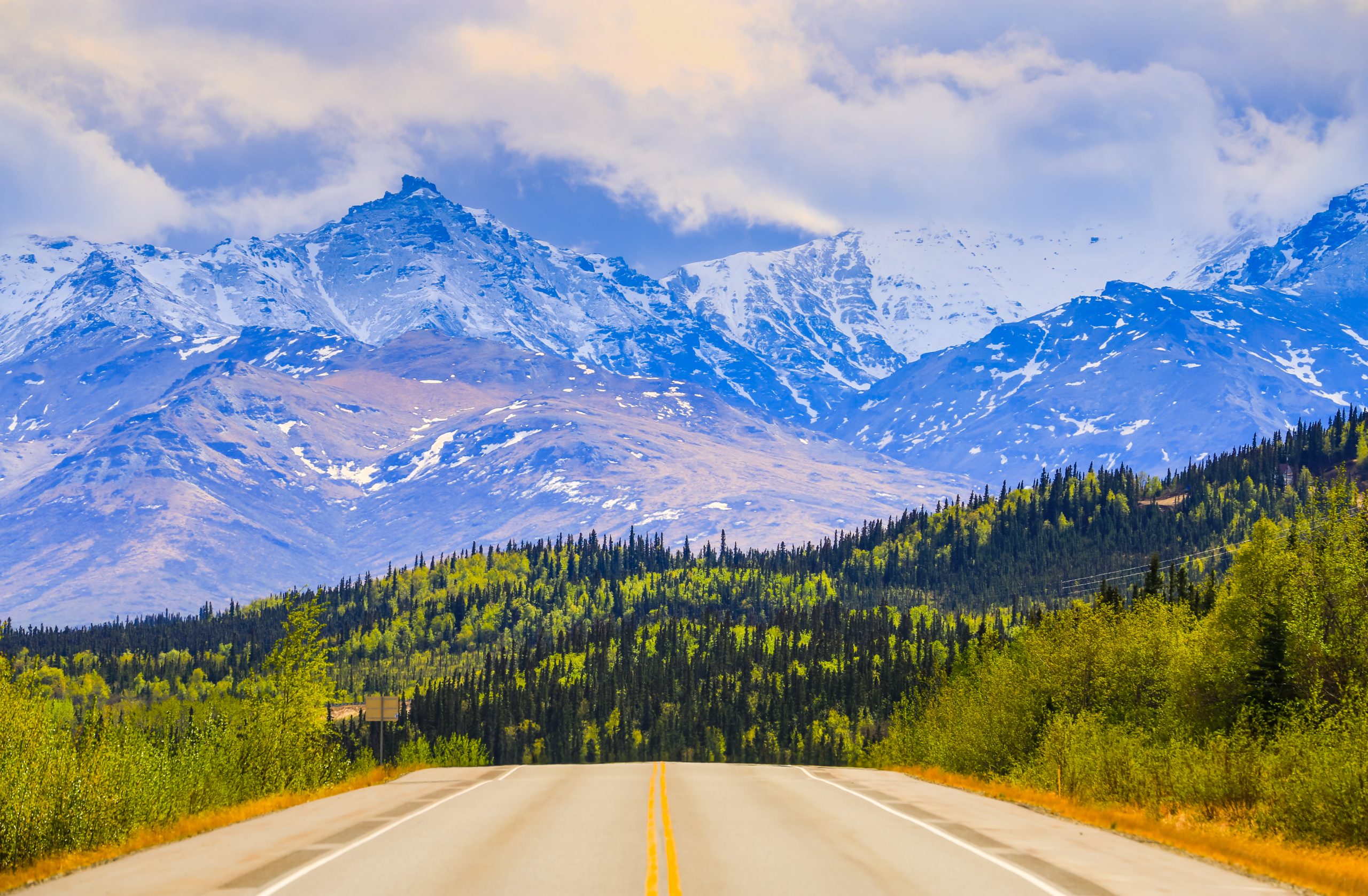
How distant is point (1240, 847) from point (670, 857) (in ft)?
40.2

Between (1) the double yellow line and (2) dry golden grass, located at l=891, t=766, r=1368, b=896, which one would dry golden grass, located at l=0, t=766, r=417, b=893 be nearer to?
(1) the double yellow line

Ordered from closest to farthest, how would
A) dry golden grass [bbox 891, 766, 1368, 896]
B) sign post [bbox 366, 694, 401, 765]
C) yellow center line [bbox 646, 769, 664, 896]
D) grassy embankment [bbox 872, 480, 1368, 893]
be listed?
yellow center line [bbox 646, 769, 664, 896] → dry golden grass [bbox 891, 766, 1368, 896] → grassy embankment [bbox 872, 480, 1368, 893] → sign post [bbox 366, 694, 401, 765]

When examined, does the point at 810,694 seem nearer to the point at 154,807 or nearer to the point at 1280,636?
the point at 1280,636

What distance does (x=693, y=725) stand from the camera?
19912 cm

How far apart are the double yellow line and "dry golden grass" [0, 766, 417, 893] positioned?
9988 mm

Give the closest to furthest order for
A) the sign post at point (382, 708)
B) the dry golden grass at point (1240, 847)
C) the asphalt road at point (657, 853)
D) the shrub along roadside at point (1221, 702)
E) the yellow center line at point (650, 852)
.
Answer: the yellow center line at point (650, 852) < the asphalt road at point (657, 853) < the dry golden grass at point (1240, 847) < the shrub along roadside at point (1221, 702) < the sign post at point (382, 708)

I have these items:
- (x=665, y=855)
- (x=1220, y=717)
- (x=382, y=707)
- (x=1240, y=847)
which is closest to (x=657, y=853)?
(x=665, y=855)

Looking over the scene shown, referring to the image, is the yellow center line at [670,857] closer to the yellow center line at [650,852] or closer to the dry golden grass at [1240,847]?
the yellow center line at [650,852]

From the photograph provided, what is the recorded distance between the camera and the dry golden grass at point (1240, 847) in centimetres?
2272

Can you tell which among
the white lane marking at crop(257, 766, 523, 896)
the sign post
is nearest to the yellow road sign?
the sign post

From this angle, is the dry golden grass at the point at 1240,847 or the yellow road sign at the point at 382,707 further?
the yellow road sign at the point at 382,707

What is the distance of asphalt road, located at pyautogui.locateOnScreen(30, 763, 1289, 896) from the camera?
20.5 meters

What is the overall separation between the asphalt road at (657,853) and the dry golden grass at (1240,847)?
0.87 m

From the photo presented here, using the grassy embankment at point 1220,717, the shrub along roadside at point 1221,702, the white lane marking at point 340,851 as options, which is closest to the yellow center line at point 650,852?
the white lane marking at point 340,851
